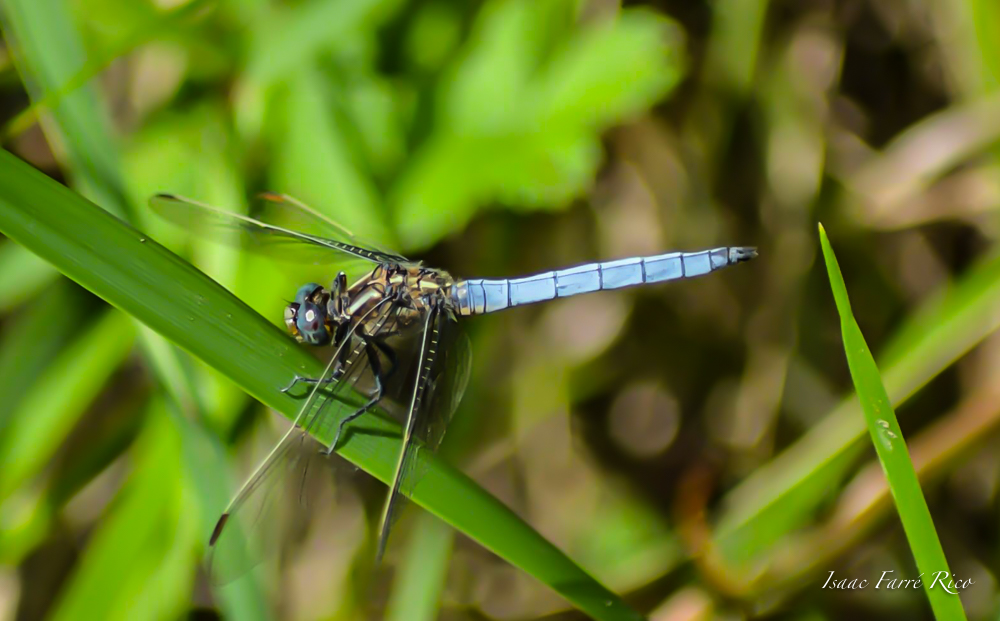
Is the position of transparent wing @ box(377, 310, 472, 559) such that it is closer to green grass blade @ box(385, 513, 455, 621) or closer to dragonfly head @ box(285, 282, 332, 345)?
dragonfly head @ box(285, 282, 332, 345)

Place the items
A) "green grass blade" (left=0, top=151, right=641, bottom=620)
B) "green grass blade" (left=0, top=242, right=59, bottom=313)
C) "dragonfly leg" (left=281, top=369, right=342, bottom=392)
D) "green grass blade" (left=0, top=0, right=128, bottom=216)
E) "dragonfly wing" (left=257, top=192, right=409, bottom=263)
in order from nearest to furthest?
"green grass blade" (left=0, top=151, right=641, bottom=620) → "dragonfly leg" (left=281, top=369, right=342, bottom=392) → "green grass blade" (left=0, top=0, right=128, bottom=216) → "dragonfly wing" (left=257, top=192, right=409, bottom=263) → "green grass blade" (left=0, top=242, right=59, bottom=313)

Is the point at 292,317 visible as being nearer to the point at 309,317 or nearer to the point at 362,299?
the point at 309,317

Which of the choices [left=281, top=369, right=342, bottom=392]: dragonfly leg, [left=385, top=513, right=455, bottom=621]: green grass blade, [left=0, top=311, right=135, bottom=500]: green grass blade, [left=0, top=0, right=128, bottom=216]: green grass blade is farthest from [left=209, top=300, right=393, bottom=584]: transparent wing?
[left=0, top=311, right=135, bottom=500]: green grass blade

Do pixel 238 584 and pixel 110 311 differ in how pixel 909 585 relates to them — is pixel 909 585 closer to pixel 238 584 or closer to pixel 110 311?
pixel 238 584

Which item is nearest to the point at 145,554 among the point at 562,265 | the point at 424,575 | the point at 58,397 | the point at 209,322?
the point at 58,397

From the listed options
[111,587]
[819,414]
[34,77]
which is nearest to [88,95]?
[34,77]
